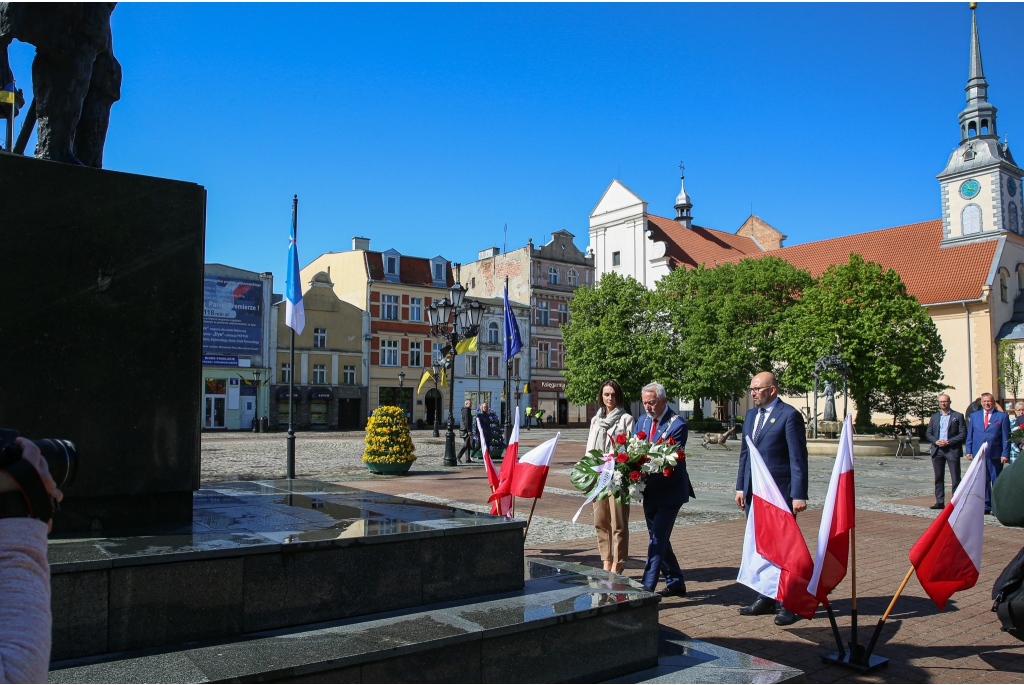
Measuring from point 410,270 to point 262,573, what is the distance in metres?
52.7

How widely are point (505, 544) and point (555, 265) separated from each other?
56.1 metres

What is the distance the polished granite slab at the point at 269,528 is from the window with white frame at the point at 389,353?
47.0m

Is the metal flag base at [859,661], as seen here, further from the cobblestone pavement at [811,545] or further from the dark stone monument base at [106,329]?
the dark stone monument base at [106,329]

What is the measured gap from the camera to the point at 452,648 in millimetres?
3580

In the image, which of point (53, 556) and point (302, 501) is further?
point (302, 501)

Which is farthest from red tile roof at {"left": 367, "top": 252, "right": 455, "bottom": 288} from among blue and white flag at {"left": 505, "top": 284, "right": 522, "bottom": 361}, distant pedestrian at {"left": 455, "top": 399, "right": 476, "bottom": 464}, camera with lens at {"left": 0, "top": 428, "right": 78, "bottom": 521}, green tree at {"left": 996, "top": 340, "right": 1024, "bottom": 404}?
camera with lens at {"left": 0, "top": 428, "right": 78, "bottom": 521}

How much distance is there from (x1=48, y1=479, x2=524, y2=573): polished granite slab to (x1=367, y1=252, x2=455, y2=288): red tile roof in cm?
4793

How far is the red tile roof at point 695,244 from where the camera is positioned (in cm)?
6147

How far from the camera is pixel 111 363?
443cm

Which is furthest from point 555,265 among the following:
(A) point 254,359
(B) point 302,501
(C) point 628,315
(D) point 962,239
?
(B) point 302,501

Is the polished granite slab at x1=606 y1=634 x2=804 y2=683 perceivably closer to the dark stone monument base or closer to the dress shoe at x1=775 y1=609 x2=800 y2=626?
the dress shoe at x1=775 y1=609 x2=800 y2=626

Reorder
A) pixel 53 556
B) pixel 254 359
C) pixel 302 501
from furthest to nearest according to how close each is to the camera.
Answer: pixel 254 359 < pixel 302 501 < pixel 53 556

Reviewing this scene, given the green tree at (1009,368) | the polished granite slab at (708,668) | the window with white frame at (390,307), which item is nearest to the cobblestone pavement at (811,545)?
the polished granite slab at (708,668)

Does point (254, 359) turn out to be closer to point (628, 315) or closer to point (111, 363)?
point (628, 315)
